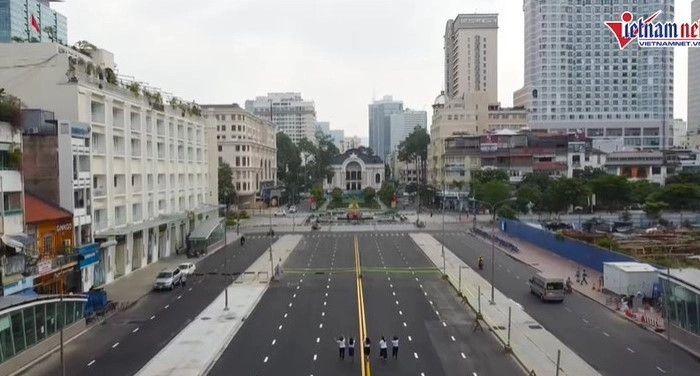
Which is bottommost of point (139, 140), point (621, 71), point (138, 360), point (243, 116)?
point (138, 360)

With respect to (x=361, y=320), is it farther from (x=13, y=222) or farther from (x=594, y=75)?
(x=594, y=75)

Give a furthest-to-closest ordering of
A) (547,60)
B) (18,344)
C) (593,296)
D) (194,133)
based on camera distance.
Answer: (547,60), (194,133), (593,296), (18,344)

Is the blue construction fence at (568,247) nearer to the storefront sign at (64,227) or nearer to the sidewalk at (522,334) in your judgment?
the sidewalk at (522,334)

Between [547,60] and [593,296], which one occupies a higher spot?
[547,60]

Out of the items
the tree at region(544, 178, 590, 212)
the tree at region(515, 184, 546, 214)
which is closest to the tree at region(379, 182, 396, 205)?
the tree at region(515, 184, 546, 214)

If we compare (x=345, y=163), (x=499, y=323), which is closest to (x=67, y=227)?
(x=499, y=323)

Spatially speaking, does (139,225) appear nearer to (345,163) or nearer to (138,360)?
(138,360)

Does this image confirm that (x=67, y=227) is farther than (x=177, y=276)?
No
